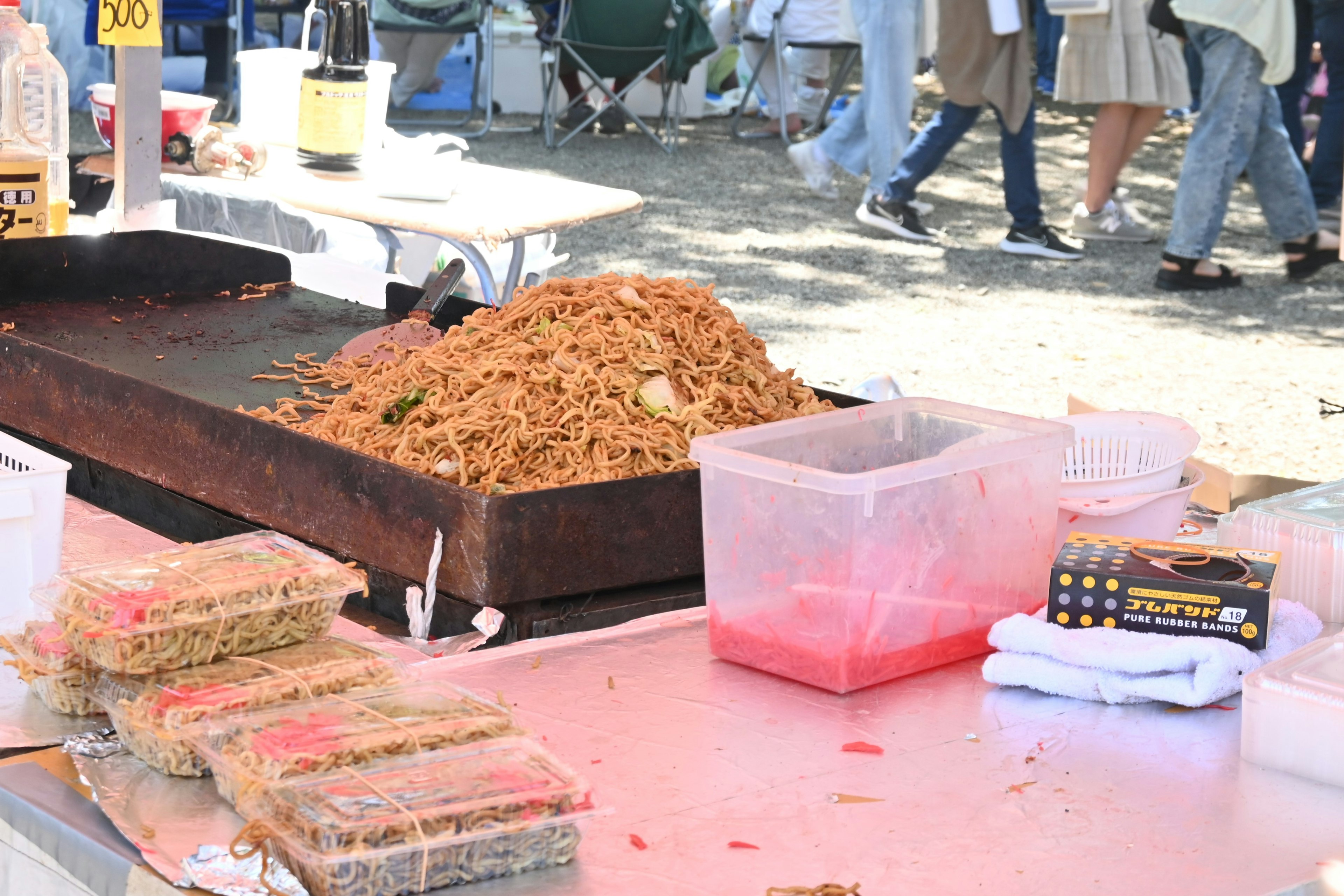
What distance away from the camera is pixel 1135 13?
660 centimetres

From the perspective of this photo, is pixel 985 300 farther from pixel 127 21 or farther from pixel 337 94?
pixel 127 21

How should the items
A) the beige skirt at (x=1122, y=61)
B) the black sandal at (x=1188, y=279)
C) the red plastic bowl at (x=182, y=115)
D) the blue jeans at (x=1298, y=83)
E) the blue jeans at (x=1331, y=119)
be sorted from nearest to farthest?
the red plastic bowl at (x=182, y=115)
the blue jeans at (x=1298, y=83)
the beige skirt at (x=1122, y=61)
the black sandal at (x=1188, y=279)
the blue jeans at (x=1331, y=119)

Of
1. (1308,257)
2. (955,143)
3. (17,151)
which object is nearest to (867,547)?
(17,151)

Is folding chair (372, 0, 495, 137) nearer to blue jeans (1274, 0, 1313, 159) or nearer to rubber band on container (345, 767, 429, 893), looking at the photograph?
blue jeans (1274, 0, 1313, 159)

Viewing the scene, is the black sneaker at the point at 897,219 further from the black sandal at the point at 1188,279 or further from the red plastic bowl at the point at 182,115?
the red plastic bowl at the point at 182,115

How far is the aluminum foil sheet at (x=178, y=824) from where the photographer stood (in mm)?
1119

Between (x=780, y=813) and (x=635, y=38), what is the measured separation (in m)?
8.71

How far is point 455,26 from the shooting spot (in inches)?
376

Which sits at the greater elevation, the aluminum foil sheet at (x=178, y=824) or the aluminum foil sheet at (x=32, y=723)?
the aluminum foil sheet at (x=178, y=824)

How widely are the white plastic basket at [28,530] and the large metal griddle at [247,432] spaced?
13.0 inches

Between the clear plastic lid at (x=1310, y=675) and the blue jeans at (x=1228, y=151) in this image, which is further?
the blue jeans at (x=1228, y=151)

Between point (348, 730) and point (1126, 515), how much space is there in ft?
3.45

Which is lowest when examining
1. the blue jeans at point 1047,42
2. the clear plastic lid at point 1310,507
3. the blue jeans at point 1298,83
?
the clear plastic lid at point 1310,507

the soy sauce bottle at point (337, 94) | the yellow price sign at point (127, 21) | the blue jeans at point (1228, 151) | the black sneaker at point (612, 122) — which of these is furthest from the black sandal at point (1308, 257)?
the yellow price sign at point (127, 21)
